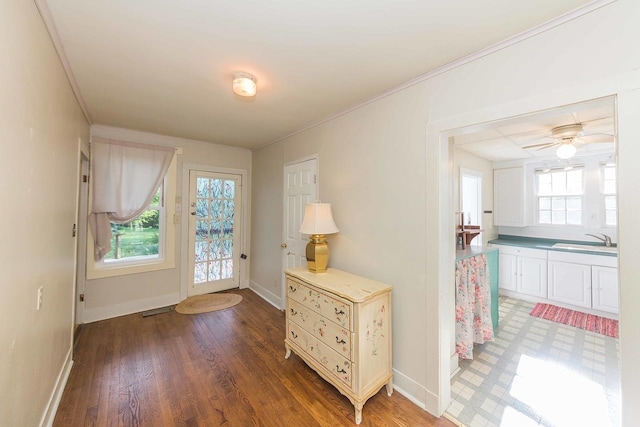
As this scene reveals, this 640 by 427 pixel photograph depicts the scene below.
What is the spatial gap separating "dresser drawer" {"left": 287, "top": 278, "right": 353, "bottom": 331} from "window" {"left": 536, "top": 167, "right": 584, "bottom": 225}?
435 cm

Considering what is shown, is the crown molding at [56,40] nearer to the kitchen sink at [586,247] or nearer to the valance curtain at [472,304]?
the valance curtain at [472,304]

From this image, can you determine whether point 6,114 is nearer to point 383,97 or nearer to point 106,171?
point 383,97

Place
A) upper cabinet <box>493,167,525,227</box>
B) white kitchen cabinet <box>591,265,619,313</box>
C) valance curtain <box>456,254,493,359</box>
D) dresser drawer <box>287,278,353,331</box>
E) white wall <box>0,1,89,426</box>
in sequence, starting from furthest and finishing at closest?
1. upper cabinet <box>493,167,525,227</box>
2. white kitchen cabinet <box>591,265,619,313</box>
3. valance curtain <box>456,254,493,359</box>
4. dresser drawer <box>287,278,353,331</box>
5. white wall <box>0,1,89,426</box>

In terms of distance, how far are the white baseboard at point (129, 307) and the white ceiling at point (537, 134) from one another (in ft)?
13.0

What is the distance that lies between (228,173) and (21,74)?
9.49 ft

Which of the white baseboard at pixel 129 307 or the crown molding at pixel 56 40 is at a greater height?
the crown molding at pixel 56 40

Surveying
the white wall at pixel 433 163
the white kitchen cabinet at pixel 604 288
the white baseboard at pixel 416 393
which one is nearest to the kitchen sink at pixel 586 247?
the white kitchen cabinet at pixel 604 288

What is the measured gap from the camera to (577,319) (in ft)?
10.4

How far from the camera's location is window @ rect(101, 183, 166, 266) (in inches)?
126

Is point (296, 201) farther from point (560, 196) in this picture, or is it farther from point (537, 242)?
point (560, 196)

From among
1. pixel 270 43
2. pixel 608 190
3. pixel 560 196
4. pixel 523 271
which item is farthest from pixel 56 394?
pixel 608 190

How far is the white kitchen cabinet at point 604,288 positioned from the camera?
316cm

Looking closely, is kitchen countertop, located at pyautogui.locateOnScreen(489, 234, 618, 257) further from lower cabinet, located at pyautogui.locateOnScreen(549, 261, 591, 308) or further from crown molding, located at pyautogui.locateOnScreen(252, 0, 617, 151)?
crown molding, located at pyautogui.locateOnScreen(252, 0, 617, 151)

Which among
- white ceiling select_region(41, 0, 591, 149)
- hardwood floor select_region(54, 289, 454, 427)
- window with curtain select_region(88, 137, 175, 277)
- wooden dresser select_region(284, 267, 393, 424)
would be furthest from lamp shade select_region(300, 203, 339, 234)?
window with curtain select_region(88, 137, 175, 277)
